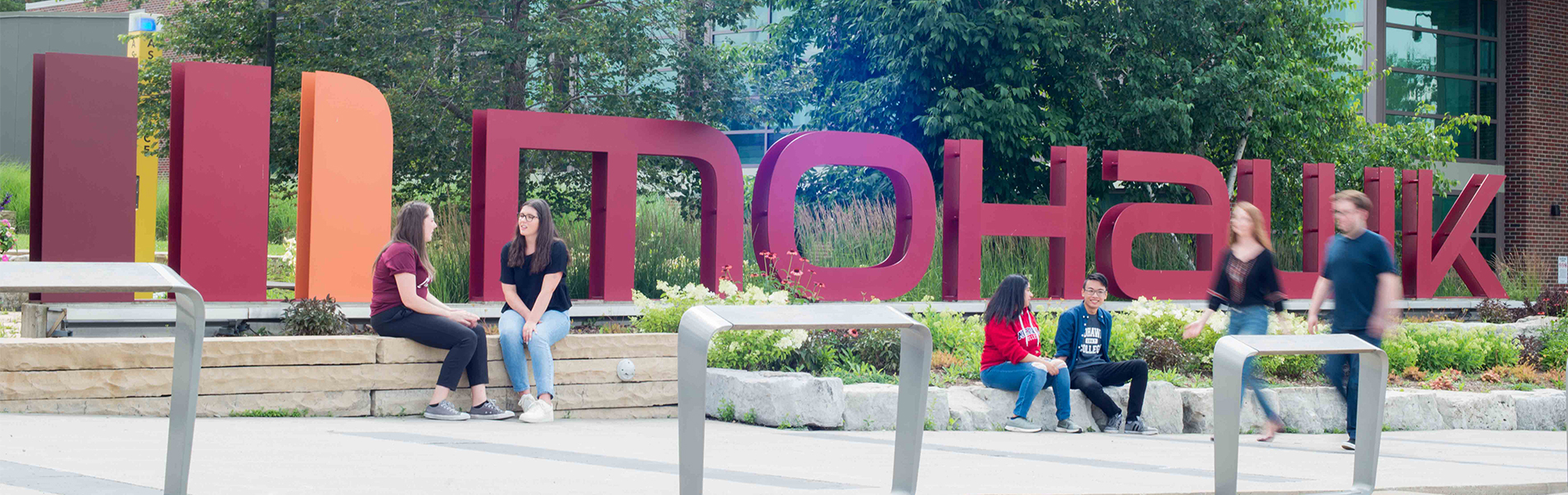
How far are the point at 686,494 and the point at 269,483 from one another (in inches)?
85.6

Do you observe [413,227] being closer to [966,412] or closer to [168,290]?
[966,412]

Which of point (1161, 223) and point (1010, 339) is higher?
point (1161, 223)

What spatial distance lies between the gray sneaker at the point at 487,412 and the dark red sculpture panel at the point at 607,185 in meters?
2.28

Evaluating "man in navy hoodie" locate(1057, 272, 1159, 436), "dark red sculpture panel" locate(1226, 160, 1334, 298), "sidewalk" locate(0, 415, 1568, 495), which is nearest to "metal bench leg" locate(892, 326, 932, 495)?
"sidewalk" locate(0, 415, 1568, 495)

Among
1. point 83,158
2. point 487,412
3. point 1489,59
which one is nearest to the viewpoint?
point 487,412

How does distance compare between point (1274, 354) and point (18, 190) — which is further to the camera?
point (18, 190)

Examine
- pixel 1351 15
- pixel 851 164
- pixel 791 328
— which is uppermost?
pixel 1351 15

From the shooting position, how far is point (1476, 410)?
8867mm

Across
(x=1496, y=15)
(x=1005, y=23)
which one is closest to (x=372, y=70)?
(x=1005, y=23)

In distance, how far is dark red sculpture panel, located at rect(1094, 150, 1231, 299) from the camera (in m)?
11.8

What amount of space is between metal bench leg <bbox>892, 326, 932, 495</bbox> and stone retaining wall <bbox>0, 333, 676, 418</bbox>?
4.22m

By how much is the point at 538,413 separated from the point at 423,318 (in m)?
0.85

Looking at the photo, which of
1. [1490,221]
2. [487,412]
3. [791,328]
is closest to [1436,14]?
[1490,221]

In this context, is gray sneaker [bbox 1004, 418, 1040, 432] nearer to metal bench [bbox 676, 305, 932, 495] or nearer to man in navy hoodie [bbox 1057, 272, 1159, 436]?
man in navy hoodie [bbox 1057, 272, 1159, 436]
